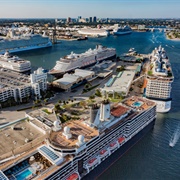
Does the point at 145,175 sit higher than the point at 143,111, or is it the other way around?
the point at 143,111

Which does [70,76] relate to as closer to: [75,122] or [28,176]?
[75,122]

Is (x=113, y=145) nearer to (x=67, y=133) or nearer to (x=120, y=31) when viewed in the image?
(x=67, y=133)

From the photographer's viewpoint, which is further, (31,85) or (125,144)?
(31,85)

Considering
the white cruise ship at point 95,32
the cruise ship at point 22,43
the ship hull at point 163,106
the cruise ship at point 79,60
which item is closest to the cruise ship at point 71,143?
the ship hull at point 163,106

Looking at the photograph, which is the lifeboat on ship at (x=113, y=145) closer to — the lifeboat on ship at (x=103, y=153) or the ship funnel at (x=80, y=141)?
the lifeboat on ship at (x=103, y=153)

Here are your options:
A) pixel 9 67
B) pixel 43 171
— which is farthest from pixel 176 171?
pixel 9 67

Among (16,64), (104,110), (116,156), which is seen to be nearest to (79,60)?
(16,64)

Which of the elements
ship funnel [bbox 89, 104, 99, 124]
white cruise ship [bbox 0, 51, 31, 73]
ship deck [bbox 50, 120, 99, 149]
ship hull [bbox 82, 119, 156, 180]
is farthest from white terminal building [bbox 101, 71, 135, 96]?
white cruise ship [bbox 0, 51, 31, 73]
